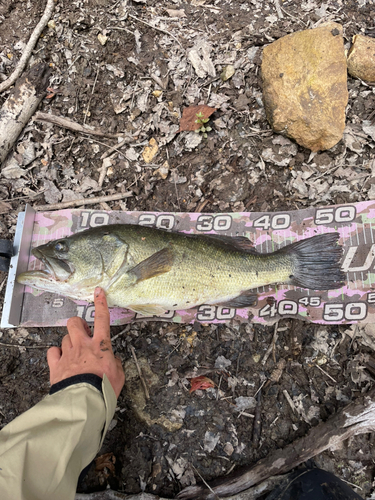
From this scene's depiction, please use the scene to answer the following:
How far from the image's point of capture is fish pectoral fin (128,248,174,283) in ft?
10.2

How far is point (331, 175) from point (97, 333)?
3282 mm

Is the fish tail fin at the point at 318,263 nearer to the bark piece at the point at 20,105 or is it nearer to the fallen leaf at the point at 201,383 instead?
the fallen leaf at the point at 201,383

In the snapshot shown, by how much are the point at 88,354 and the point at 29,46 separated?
4136 mm

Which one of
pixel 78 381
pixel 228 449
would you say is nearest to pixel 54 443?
pixel 78 381

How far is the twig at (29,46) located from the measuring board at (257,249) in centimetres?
182

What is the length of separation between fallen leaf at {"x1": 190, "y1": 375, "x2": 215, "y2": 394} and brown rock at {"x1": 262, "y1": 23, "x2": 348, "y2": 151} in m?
3.07

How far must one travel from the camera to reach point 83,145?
13.7 ft

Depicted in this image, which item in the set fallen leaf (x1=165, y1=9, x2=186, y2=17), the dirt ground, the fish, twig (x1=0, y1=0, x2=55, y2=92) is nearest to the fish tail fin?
the fish

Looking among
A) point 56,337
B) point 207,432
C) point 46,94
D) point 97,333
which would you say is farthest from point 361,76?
point 56,337

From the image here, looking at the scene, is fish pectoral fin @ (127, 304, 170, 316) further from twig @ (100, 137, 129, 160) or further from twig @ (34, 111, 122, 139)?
twig @ (34, 111, 122, 139)

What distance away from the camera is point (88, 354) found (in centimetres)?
288

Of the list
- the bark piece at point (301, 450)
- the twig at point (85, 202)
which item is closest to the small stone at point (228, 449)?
the bark piece at point (301, 450)

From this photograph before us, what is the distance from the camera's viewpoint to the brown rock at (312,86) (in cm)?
372

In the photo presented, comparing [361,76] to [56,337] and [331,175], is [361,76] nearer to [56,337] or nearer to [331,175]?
[331,175]
